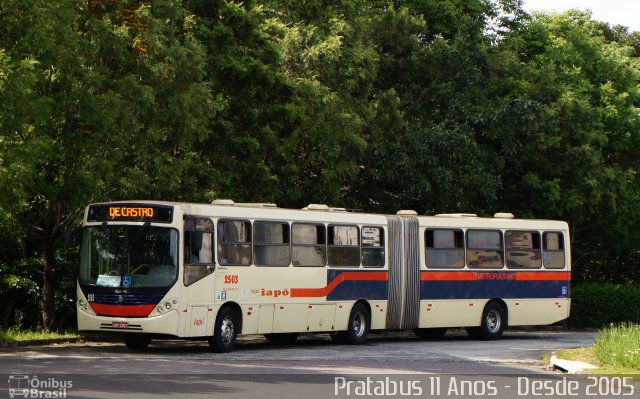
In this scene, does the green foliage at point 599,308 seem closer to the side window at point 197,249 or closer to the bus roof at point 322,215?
the bus roof at point 322,215

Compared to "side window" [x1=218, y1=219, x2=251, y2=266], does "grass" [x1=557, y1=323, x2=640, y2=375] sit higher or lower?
lower

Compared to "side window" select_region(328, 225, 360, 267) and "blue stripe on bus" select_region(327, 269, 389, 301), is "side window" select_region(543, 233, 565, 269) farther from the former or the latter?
"side window" select_region(328, 225, 360, 267)

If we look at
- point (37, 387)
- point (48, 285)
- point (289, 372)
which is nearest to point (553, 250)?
point (48, 285)

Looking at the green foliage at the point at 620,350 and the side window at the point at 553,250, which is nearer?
the green foliage at the point at 620,350

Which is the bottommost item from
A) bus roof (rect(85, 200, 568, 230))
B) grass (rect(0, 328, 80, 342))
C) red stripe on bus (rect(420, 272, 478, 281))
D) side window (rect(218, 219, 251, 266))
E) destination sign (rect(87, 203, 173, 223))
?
grass (rect(0, 328, 80, 342))

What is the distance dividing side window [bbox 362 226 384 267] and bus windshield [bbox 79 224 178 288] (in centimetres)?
697

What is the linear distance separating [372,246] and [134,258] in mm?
7693

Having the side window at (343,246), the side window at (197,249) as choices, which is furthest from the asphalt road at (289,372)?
the side window at (343,246)

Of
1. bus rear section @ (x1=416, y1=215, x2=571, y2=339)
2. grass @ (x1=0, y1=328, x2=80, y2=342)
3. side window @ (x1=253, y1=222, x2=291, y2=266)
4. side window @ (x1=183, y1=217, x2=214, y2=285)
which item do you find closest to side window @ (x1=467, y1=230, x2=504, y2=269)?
bus rear section @ (x1=416, y1=215, x2=571, y2=339)

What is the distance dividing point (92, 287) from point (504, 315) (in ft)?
43.8

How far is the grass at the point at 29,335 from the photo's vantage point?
2611cm

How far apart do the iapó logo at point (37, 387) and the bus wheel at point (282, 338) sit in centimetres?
1291

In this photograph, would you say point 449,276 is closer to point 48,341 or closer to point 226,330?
point 226,330

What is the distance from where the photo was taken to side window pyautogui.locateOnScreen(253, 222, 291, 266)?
1074 inches
